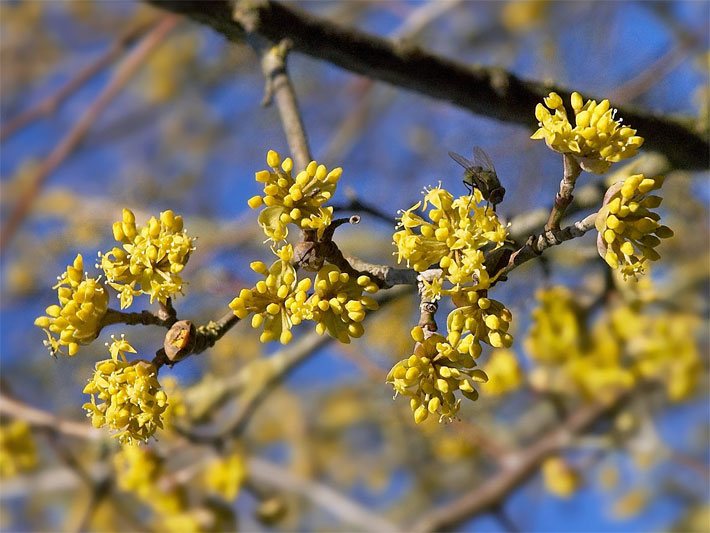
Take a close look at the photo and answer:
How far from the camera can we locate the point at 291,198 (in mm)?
894

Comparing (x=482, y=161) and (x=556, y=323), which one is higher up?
(x=556, y=323)

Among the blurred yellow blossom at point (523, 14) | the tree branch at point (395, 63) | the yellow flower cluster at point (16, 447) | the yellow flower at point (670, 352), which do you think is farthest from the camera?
the blurred yellow blossom at point (523, 14)

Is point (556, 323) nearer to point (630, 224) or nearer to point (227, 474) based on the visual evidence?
point (227, 474)

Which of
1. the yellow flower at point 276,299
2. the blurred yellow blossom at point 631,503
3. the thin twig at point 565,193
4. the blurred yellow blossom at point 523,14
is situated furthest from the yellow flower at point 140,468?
the blurred yellow blossom at point 523,14

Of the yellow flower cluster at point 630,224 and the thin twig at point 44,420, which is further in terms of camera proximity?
the thin twig at point 44,420

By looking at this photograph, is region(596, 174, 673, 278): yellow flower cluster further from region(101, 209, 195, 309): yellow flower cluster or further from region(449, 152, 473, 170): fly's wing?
region(101, 209, 195, 309): yellow flower cluster

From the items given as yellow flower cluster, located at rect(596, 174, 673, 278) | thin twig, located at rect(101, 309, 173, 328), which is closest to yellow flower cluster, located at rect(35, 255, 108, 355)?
thin twig, located at rect(101, 309, 173, 328)

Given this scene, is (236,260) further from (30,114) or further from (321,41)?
(321,41)

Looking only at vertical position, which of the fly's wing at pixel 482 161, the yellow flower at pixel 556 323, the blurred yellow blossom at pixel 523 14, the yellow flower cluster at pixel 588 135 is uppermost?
the blurred yellow blossom at pixel 523 14

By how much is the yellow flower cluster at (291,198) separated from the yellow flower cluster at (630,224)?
311 millimetres

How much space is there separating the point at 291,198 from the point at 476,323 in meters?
0.26

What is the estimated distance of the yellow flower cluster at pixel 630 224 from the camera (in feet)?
2.80

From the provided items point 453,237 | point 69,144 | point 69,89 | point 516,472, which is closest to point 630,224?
point 453,237

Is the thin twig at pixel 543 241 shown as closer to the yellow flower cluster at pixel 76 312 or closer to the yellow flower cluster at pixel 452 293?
the yellow flower cluster at pixel 452 293
